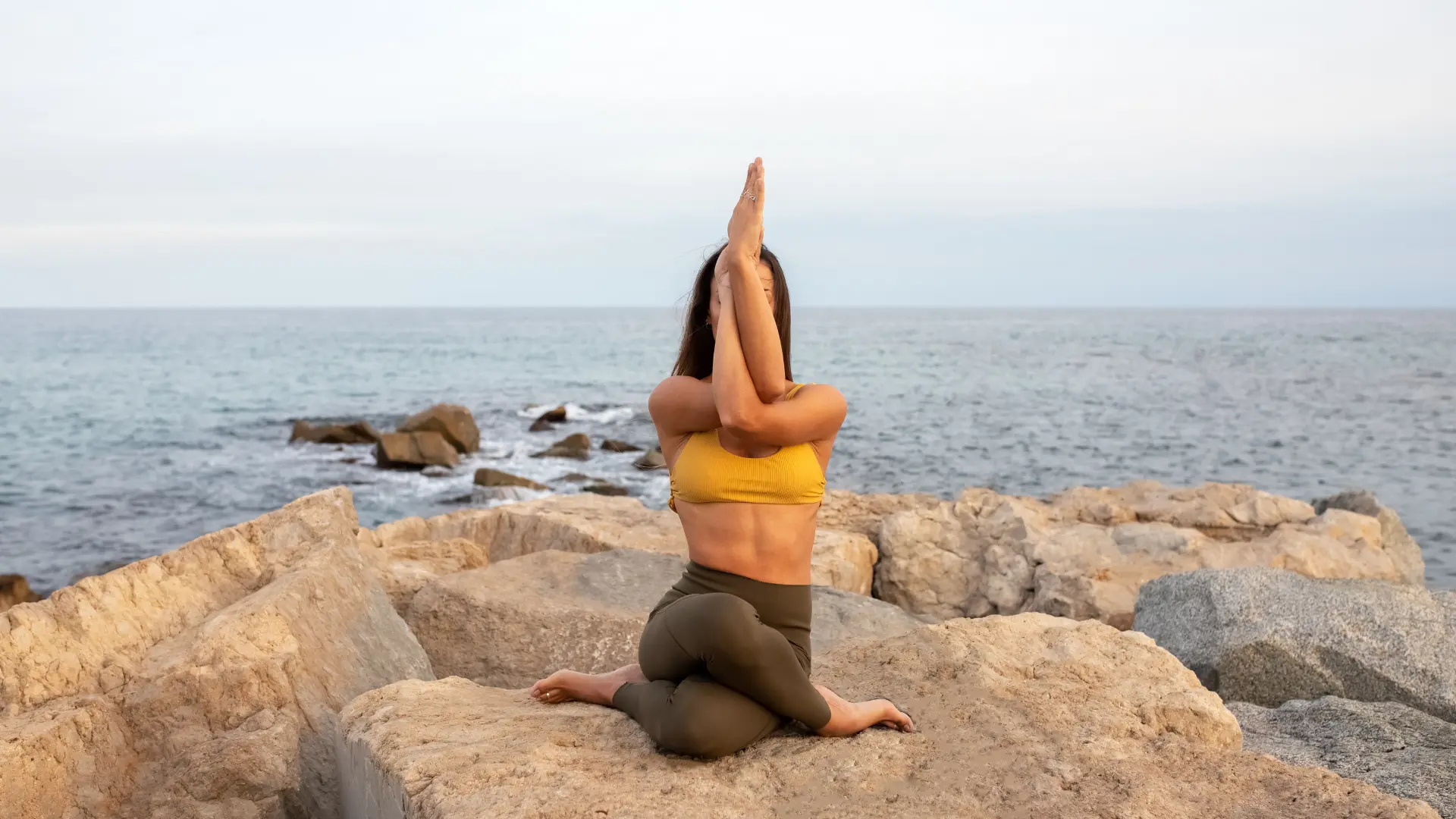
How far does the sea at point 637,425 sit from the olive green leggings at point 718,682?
154 cm

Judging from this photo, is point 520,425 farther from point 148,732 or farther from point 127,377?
point 127,377

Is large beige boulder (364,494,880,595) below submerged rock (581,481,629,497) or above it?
above

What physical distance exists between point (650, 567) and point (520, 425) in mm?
20944

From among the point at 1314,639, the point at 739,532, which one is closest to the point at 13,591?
the point at 739,532

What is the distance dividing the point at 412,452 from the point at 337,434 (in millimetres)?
4931

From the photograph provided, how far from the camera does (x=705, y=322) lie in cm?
397

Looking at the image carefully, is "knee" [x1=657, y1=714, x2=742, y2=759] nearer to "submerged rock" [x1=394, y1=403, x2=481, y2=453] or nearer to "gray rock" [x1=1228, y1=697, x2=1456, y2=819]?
"gray rock" [x1=1228, y1=697, x2=1456, y2=819]

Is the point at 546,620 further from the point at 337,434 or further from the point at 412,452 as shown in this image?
the point at 337,434

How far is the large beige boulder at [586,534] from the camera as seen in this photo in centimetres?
774

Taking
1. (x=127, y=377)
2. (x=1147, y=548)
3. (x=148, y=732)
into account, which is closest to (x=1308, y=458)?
(x=1147, y=548)

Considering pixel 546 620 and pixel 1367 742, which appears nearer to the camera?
pixel 1367 742

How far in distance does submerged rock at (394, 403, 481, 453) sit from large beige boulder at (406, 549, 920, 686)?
15.2 m

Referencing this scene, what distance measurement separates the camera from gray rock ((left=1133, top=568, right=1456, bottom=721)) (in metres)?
5.07

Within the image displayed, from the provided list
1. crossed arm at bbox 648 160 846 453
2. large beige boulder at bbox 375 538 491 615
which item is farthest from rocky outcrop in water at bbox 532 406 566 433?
crossed arm at bbox 648 160 846 453
